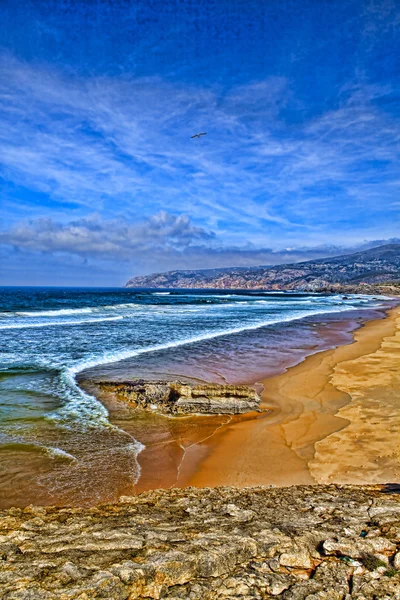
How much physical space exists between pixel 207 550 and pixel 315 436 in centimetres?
680

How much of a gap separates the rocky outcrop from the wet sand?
789 mm

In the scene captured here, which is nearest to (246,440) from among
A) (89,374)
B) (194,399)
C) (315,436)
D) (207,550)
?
(315,436)

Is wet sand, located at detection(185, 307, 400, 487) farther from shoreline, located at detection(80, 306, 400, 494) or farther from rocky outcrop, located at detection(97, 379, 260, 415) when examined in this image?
rocky outcrop, located at detection(97, 379, 260, 415)

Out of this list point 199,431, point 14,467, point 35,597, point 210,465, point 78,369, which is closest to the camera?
point 35,597

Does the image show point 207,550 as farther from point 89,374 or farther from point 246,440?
point 89,374

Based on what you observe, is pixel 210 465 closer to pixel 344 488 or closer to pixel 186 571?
pixel 344 488

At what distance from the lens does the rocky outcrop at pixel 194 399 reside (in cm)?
1123

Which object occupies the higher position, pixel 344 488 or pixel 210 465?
pixel 344 488

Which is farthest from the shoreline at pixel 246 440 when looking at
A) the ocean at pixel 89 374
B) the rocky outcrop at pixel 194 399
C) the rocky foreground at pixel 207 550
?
the rocky foreground at pixel 207 550

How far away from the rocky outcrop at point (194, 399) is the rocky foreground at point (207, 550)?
6.43 m

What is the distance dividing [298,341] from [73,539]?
73.7ft

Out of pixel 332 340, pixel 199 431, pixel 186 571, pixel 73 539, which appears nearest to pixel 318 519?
pixel 186 571

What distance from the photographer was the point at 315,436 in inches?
371

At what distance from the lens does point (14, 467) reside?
7.47 meters
